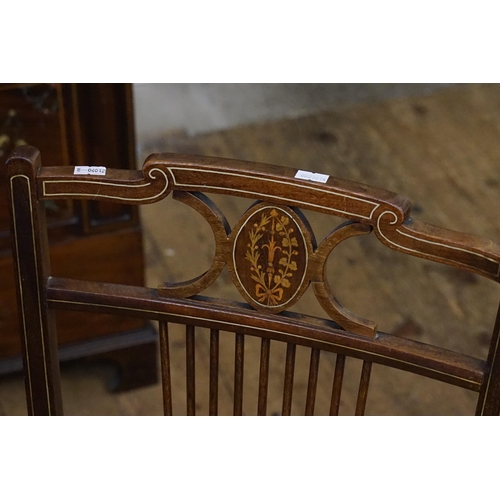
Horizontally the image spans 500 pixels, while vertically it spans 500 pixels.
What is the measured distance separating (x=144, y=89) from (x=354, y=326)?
6.75 ft

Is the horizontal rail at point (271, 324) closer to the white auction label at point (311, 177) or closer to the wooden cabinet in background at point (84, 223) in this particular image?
the white auction label at point (311, 177)

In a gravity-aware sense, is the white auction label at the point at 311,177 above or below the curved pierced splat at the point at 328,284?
above

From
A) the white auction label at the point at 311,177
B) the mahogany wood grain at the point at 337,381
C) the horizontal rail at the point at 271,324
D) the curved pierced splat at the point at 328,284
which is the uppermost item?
the white auction label at the point at 311,177

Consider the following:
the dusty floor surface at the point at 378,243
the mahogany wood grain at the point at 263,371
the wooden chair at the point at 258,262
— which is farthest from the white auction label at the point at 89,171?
the dusty floor surface at the point at 378,243

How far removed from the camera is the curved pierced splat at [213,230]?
2.96 ft

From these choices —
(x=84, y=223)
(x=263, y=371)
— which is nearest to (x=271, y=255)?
(x=263, y=371)

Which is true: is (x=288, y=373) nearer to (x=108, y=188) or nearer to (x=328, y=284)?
(x=328, y=284)

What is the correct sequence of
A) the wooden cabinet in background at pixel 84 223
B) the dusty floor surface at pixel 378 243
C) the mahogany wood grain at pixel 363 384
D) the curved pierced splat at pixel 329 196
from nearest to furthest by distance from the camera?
1. the curved pierced splat at pixel 329 196
2. the mahogany wood grain at pixel 363 384
3. the wooden cabinet in background at pixel 84 223
4. the dusty floor surface at pixel 378 243

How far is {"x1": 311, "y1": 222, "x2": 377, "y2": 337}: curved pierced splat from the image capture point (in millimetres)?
875

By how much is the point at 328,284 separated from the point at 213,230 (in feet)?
0.41

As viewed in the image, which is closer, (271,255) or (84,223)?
(271,255)

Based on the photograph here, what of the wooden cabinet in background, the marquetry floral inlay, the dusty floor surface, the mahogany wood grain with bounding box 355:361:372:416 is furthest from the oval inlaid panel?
the dusty floor surface

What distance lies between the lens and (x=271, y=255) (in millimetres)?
908

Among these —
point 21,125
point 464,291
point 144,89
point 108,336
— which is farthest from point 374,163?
point 21,125
